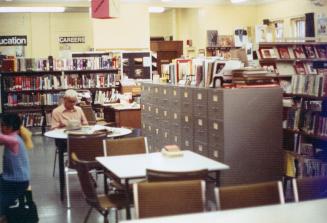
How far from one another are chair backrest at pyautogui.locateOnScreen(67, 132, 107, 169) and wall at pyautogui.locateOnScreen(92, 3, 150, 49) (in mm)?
8978

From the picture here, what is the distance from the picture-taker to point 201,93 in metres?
6.64

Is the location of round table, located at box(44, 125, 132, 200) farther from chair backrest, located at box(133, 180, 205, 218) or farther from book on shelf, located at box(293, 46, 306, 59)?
book on shelf, located at box(293, 46, 306, 59)

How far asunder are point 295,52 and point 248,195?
20.8 ft

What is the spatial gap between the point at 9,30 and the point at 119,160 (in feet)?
49.2

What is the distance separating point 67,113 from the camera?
25.8 ft

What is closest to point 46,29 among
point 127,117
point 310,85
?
point 127,117

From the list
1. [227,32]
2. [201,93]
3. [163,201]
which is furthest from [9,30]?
[163,201]

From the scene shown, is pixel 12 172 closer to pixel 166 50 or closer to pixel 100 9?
pixel 100 9

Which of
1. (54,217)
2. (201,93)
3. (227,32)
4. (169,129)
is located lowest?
(54,217)

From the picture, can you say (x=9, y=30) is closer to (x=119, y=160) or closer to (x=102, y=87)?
(x=102, y=87)

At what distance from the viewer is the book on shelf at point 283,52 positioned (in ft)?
29.6

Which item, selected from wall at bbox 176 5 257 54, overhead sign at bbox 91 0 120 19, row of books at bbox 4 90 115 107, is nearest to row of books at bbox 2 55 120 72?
Result: row of books at bbox 4 90 115 107

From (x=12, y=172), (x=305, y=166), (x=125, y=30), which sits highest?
(x=125, y=30)

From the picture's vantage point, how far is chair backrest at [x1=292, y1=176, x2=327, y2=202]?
354 centimetres
